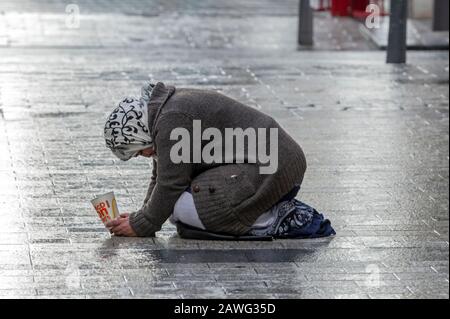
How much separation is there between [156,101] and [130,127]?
0.62 ft

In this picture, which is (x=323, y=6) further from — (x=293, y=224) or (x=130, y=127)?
(x=130, y=127)

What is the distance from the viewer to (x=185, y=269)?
6.50m

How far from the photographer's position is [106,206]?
23.3 ft

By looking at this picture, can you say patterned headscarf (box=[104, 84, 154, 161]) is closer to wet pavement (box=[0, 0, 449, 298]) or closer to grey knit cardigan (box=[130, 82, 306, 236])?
grey knit cardigan (box=[130, 82, 306, 236])

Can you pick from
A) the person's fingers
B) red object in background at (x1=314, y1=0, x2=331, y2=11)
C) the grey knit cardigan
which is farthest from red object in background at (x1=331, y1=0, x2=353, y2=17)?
the person's fingers

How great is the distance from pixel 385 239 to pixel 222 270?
3.66ft

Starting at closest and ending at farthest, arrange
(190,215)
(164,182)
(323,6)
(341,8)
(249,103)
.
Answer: (164,182), (190,215), (249,103), (341,8), (323,6)

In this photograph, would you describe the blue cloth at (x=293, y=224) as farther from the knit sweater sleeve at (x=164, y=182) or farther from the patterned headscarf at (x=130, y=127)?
the patterned headscarf at (x=130, y=127)

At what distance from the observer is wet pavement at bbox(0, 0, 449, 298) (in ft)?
21.0

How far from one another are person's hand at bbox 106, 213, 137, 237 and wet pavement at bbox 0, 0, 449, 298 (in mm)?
41

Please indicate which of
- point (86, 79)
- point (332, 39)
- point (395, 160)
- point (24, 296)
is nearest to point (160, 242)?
point (24, 296)

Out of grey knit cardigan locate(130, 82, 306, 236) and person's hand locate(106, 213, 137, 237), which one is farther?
person's hand locate(106, 213, 137, 237)

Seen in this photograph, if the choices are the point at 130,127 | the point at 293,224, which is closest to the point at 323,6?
the point at 293,224
